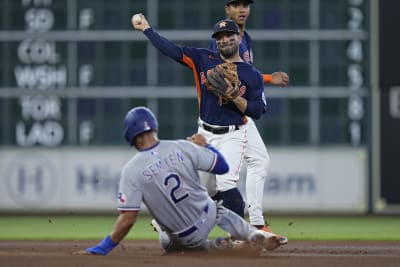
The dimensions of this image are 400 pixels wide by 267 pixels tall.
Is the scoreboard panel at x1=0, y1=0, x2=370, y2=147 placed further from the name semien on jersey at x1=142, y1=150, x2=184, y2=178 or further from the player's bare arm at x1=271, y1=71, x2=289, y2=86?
the name semien on jersey at x1=142, y1=150, x2=184, y2=178

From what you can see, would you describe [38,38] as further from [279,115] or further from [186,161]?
[186,161]

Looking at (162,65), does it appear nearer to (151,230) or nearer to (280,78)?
(151,230)

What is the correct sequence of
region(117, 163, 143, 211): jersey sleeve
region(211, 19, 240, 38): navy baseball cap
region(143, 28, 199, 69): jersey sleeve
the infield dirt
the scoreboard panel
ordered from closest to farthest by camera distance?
1. the infield dirt
2. region(117, 163, 143, 211): jersey sleeve
3. region(211, 19, 240, 38): navy baseball cap
4. region(143, 28, 199, 69): jersey sleeve
5. the scoreboard panel

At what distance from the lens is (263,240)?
6.79m

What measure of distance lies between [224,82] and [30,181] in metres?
7.79

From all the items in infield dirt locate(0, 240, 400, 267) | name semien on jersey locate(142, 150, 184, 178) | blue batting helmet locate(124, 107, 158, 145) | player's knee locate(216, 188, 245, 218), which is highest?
blue batting helmet locate(124, 107, 158, 145)

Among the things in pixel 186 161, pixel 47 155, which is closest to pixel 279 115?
pixel 47 155

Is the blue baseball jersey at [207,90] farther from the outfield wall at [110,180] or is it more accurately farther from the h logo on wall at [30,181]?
the h logo on wall at [30,181]

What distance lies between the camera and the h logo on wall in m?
14.6

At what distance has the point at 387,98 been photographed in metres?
14.4

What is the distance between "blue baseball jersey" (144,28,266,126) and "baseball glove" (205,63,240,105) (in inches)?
3.9

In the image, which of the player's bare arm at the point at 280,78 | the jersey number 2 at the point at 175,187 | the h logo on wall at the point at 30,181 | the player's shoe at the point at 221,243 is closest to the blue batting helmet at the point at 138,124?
the jersey number 2 at the point at 175,187

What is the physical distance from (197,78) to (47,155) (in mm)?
7230

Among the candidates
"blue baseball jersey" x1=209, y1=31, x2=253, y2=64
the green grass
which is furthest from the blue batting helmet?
the green grass
